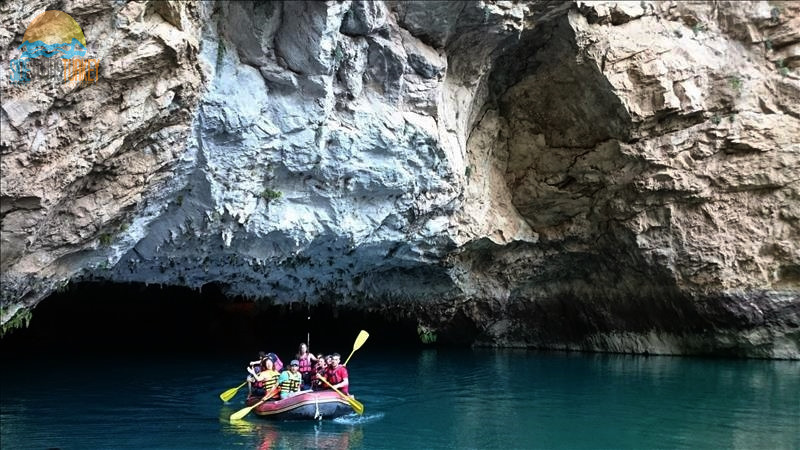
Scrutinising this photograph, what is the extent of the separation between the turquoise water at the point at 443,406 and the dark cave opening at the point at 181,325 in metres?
3.23

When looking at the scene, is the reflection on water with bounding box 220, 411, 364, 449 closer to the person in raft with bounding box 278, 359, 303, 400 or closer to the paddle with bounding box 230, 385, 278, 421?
the paddle with bounding box 230, 385, 278, 421

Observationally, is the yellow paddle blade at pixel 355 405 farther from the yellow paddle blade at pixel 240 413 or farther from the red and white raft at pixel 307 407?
the yellow paddle blade at pixel 240 413

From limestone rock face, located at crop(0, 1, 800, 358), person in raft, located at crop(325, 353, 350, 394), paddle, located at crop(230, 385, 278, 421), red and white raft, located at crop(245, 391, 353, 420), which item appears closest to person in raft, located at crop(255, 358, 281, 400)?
paddle, located at crop(230, 385, 278, 421)

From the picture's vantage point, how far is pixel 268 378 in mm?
11336

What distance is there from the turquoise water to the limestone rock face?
195 cm

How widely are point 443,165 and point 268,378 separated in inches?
205

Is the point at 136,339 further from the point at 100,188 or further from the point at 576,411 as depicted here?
the point at 576,411

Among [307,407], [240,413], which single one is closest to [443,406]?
[307,407]

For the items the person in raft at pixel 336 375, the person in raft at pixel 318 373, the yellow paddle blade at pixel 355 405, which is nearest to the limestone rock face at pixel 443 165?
the person in raft at pixel 318 373

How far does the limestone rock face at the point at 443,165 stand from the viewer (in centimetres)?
948

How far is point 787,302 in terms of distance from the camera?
1608 centimetres

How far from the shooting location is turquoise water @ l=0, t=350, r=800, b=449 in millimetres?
9391

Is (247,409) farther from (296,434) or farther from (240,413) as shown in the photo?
(296,434)

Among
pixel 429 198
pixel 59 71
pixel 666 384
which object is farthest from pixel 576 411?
pixel 59 71
